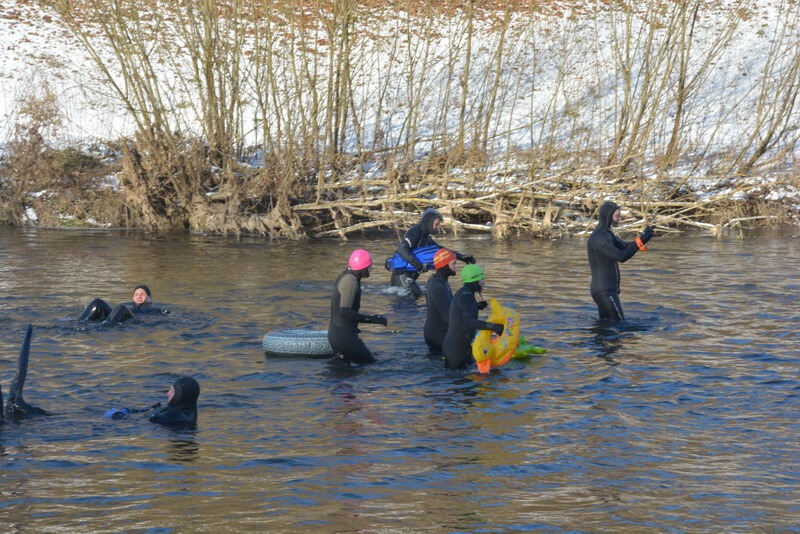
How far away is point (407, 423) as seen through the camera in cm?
1181

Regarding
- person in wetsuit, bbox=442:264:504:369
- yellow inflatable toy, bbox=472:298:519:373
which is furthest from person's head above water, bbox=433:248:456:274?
yellow inflatable toy, bbox=472:298:519:373

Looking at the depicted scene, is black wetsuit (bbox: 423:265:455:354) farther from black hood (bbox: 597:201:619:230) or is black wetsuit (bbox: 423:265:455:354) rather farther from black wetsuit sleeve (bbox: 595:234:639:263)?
black hood (bbox: 597:201:619:230)

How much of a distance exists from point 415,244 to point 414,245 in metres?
0.04

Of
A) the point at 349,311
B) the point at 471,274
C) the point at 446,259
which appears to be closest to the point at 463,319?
the point at 471,274

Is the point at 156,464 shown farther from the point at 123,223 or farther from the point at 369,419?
the point at 123,223

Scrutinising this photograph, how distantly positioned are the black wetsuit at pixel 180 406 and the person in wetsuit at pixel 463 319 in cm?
397

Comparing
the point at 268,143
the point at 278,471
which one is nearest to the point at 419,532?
the point at 278,471

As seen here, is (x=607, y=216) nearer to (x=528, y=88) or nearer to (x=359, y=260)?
(x=359, y=260)

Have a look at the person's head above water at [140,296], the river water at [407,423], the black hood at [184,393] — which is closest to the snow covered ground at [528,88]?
the river water at [407,423]

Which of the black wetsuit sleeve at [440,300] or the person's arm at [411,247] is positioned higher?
the person's arm at [411,247]

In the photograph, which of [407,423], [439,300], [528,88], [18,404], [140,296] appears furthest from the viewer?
[528,88]

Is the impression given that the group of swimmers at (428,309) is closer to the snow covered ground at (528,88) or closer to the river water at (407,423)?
the river water at (407,423)

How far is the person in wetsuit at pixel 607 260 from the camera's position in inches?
691

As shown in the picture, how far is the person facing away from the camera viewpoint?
14750 millimetres
